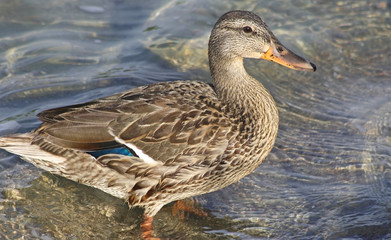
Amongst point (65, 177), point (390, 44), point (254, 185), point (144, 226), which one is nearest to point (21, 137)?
point (65, 177)

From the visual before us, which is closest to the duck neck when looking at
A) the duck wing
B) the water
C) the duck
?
the duck

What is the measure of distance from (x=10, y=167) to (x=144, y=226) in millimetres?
1724

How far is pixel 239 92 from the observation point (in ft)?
19.2

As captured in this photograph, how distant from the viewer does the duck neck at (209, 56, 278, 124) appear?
5782 millimetres

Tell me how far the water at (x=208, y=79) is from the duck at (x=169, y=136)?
45 cm

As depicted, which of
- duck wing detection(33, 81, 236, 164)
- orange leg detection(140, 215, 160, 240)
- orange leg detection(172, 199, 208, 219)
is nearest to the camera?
duck wing detection(33, 81, 236, 164)

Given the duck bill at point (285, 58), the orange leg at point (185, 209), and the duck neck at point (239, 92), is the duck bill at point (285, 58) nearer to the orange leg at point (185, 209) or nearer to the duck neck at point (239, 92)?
the duck neck at point (239, 92)

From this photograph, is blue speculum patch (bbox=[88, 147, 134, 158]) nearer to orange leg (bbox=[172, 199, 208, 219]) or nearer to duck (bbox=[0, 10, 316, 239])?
duck (bbox=[0, 10, 316, 239])

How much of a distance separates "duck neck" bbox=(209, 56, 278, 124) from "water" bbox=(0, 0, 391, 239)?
0.96m

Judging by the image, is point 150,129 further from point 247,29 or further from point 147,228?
point 247,29

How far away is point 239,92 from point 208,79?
2390 millimetres

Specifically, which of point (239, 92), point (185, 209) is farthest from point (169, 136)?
point (185, 209)

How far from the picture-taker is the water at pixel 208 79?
5.78 meters

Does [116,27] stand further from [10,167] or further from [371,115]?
[371,115]
